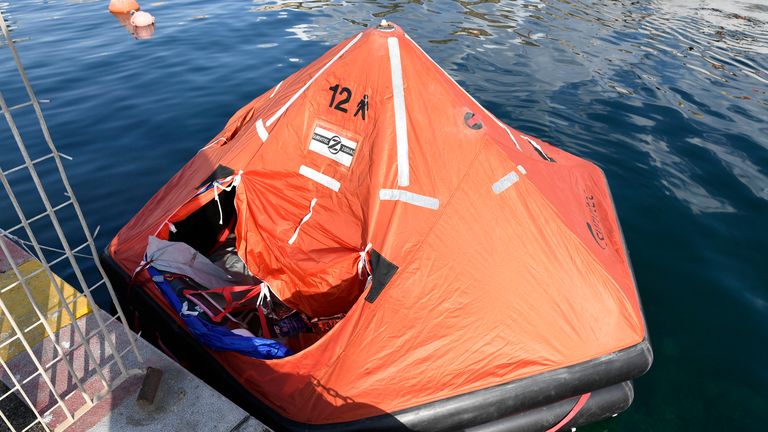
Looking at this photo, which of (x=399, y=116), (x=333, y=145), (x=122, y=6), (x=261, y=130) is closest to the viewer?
(x=399, y=116)

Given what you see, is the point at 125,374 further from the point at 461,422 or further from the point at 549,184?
the point at 549,184

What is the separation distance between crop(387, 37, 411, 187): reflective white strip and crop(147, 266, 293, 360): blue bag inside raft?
173cm

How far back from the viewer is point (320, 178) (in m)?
4.62

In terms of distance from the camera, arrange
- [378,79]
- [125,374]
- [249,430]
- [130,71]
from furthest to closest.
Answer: [130,71] → [378,79] → [125,374] → [249,430]

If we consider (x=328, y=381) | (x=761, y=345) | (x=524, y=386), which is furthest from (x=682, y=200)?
(x=328, y=381)

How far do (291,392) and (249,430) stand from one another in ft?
2.31

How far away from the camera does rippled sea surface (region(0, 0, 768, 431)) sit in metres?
5.22

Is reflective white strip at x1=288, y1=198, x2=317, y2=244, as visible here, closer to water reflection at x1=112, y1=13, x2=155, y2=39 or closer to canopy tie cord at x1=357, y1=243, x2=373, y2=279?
canopy tie cord at x1=357, y1=243, x2=373, y2=279

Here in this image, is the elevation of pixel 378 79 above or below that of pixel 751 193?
above

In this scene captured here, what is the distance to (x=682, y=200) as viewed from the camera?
7.26 meters

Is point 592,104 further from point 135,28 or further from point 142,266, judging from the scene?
point 135,28

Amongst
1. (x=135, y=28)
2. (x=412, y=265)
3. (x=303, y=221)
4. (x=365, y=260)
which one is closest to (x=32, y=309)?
(x=303, y=221)

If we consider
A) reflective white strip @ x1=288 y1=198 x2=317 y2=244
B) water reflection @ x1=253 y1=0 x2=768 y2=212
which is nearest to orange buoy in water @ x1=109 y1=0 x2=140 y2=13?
water reflection @ x1=253 y1=0 x2=768 y2=212

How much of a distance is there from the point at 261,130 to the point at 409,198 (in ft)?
6.31
